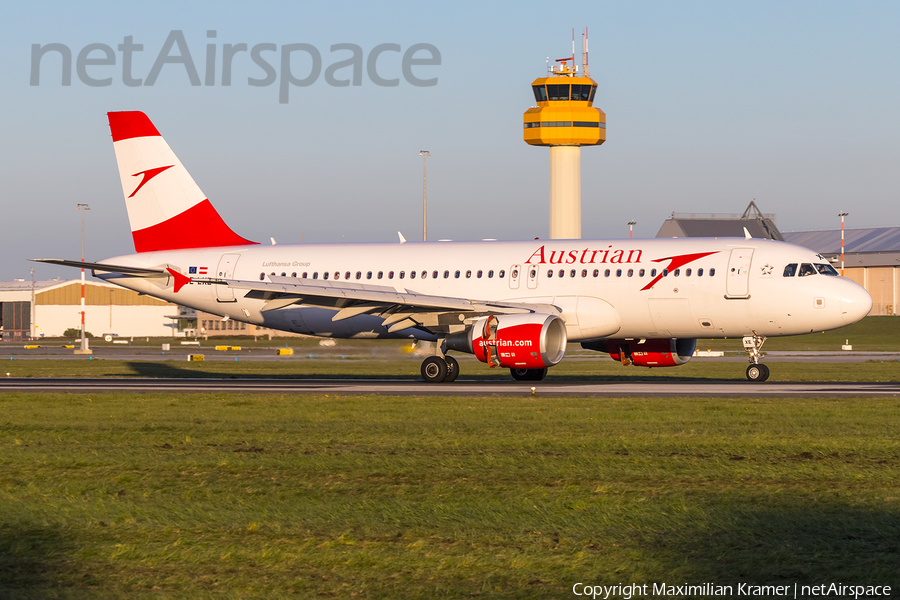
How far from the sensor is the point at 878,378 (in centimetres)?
3644

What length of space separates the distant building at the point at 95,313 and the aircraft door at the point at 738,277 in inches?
4265

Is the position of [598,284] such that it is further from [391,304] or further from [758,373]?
[391,304]

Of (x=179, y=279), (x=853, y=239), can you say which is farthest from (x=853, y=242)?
(x=179, y=279)

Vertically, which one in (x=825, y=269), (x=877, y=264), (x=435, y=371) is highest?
(x=877, y=264)

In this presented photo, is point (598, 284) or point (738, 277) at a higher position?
point (738, 277)

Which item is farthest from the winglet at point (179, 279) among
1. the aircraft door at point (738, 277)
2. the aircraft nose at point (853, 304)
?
the aircraft nose at point (853, 304)

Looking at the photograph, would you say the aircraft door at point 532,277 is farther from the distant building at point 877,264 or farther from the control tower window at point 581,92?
the distant building at point 877,264

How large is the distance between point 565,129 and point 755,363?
74172mm

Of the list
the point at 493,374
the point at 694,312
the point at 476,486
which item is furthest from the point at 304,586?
the point at 493,374

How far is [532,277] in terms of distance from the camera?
3209 cm

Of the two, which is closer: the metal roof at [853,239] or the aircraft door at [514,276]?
the aircraft door at [514,276]

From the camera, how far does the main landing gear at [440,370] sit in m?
32.3

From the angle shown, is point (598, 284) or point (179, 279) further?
point (179, 279)

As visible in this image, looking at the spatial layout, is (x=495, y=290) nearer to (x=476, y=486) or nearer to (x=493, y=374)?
(x=493, y=374)
